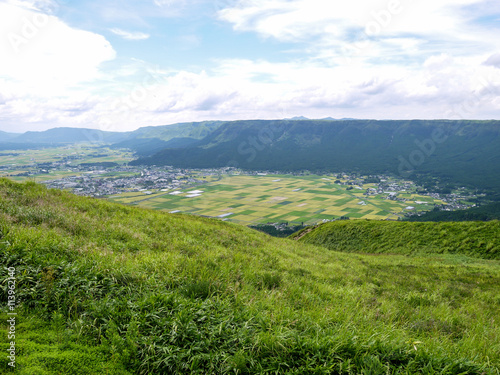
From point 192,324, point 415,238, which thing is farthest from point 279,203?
point 192,324

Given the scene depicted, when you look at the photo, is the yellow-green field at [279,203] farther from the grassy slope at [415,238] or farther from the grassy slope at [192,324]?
the grassy slope at [192,324]

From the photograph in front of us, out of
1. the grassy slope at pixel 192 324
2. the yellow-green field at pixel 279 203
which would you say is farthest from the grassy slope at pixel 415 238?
the yellow-green field at pixel 279 203

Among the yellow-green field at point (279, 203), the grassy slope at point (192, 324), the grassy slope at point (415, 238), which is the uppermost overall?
the grassy slope at point (192, 324)

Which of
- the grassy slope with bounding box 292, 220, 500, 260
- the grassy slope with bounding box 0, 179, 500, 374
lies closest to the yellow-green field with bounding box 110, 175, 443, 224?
the grassy slope with bounding box 292, 220, 500, 260

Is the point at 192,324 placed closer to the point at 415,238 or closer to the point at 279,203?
the point at 415,238

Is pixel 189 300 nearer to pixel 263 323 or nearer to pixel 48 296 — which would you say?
pixel 263 323

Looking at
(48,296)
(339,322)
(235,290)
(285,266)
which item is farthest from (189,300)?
(285,266)
